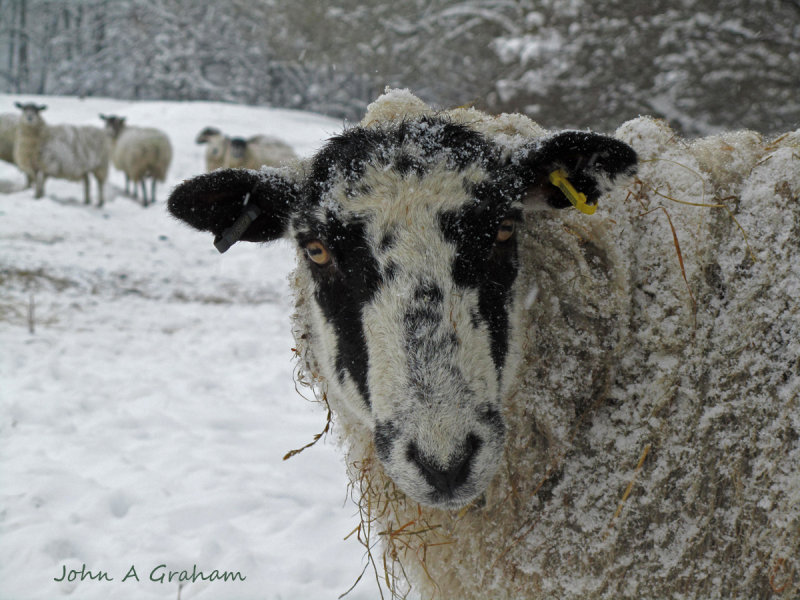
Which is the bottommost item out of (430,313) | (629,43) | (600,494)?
(600,494)

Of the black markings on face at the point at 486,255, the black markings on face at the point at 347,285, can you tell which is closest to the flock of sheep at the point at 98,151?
the black markings on face at the point at 347,285

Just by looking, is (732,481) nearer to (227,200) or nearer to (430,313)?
(430,313)

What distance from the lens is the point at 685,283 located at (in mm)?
1699

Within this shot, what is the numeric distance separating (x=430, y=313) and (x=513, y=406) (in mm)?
599

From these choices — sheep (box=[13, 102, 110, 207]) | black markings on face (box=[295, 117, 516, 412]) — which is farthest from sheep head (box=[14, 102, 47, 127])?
black markings on face (box=[295, 117, 516, 412])

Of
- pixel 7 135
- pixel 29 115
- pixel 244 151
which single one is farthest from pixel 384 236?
pixel 7 135

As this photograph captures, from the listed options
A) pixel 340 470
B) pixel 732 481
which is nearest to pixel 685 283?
pixel 732 481

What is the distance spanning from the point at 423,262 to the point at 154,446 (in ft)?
10.1

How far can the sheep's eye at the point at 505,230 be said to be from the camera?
1735mm

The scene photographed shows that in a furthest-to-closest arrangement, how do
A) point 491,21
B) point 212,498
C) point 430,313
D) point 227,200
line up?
point 491,21, point 212,498, point 227,200, point 430,313

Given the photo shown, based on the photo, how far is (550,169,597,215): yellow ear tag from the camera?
1.73m

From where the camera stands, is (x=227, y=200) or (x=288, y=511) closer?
(x=227, y=200)

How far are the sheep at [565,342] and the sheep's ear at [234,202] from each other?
0.04 ft

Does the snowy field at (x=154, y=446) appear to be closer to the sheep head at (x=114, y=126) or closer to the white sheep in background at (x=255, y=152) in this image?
the white sheep in background at (x=255, y=152)
